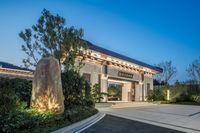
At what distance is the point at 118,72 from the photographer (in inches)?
922

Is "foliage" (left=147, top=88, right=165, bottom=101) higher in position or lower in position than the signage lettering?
lower

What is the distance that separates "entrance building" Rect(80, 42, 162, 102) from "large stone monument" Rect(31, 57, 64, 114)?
6547mm

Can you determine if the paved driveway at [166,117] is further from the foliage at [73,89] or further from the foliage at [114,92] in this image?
the foliage at [114,92]

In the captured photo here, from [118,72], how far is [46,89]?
14932 mm

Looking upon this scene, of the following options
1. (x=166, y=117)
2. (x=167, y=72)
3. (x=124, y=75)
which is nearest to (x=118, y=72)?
(x=124, y=75)

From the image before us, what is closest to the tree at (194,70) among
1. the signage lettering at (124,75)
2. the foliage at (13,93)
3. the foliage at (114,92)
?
the foliage at (114,92)

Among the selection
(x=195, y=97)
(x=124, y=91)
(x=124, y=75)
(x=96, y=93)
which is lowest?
(x=195, y=97)

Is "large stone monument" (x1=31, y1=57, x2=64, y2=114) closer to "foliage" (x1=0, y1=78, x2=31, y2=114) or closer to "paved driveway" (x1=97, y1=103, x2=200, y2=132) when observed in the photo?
"foliage" (x1=0, y1=78, x2=31, y2=114)

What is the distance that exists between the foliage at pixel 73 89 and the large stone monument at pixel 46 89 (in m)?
2.57

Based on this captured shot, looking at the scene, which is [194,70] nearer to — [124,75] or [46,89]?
[124,75]

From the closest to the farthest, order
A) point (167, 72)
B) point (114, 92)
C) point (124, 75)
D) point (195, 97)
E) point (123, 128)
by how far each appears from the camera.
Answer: point (123, 128)
point (124, 75)
point (195, 97)
point (114, 92)
point (167, 72)

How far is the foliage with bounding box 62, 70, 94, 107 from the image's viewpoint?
1202 cm

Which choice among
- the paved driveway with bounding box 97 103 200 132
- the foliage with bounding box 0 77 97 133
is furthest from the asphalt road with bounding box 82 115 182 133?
the foliage with bounding box 0 77 97 133

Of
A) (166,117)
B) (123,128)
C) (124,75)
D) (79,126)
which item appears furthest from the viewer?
(124,75)
